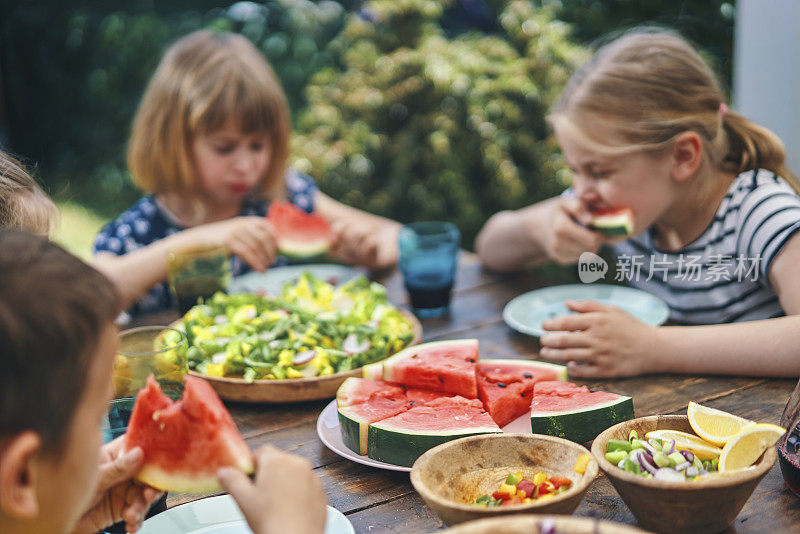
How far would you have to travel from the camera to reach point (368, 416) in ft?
6.00

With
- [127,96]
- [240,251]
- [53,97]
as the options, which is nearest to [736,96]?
[240,251]

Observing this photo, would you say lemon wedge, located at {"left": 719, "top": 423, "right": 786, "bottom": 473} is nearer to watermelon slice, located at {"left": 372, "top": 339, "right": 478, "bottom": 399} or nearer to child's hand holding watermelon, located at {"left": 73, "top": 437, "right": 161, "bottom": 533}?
watermelon slice, located at {"left": 372, "top": 339, "right": 478, "bottom": 399}

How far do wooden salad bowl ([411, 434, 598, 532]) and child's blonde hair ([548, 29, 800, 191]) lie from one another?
4.94ft

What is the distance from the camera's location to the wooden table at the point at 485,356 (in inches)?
61.1

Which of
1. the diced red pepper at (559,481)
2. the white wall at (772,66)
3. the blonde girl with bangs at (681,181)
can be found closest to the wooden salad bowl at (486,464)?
the diced red pepper at (559,481)

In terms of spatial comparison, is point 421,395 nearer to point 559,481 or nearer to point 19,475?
point 559,481

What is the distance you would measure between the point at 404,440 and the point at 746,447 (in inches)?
27.4

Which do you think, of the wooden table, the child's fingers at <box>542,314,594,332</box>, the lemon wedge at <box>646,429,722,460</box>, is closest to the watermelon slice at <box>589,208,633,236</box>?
the wooden table

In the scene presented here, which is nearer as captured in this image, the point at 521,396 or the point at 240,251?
the point at 521,396

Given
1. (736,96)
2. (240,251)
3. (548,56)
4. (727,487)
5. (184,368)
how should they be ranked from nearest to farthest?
(727,487) → (184,368) → (240,251) → (736,96) → (548,56)

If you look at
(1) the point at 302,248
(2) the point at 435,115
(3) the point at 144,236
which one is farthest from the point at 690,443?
(2) the point at 435,115

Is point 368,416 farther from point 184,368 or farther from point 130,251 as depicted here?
point 130,251

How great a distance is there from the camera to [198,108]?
3535 millimetres

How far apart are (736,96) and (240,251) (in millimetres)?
3079
